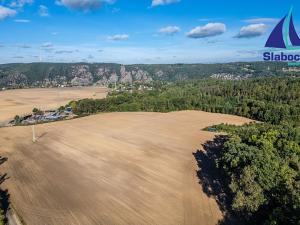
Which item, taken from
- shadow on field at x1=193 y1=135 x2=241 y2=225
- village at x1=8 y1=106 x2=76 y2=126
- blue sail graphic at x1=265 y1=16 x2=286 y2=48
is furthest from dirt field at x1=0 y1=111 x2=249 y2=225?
blue sail graphic at x1=265 y1=16 x2=286 y2=48

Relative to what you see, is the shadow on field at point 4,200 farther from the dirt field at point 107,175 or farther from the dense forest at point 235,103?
the dense forest at point 235,103

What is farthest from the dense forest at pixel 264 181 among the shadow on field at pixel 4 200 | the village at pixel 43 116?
the village at pixel 43 116

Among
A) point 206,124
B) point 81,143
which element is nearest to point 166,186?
point 81,143

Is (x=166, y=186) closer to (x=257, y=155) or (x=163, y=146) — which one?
(x=257, y=155)

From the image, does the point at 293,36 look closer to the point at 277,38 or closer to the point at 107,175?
the point at 277,38

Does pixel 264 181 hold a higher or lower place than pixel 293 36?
lower

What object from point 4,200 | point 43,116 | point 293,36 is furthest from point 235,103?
point 4,200
